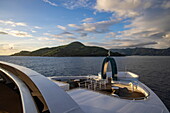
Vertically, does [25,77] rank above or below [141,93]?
above

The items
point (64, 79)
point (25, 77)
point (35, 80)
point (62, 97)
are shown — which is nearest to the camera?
point (62, 97)

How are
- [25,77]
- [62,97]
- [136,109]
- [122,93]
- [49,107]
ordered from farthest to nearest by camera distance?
[122,93]
[136,109]
[25,77]
[62,97]
[49,107]

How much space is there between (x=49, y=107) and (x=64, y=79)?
15133 mm

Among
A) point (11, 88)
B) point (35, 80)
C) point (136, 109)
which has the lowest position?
point (136, 109)

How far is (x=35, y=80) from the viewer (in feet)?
11.5

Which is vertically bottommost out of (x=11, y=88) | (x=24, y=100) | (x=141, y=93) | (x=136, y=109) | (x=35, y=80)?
(x=141, y=93)

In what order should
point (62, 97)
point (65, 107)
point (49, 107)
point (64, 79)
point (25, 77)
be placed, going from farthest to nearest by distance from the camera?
point (64, 79), point (25, 77), point (62, 97), point (65, 107), point (49, 107)

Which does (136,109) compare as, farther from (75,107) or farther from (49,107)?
(49,107)

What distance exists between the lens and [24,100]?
2859 millimetres

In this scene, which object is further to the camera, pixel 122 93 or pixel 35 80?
pixel 122 93

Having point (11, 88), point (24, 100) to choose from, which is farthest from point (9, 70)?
point (24, 100)

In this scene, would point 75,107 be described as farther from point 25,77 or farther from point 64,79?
point 64,79

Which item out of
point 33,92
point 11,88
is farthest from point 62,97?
point 11,88

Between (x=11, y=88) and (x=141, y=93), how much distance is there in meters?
12.3
